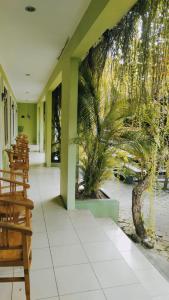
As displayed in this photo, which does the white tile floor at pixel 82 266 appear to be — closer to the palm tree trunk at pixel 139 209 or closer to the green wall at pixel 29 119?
the palm tree trunk at pixel 139 209

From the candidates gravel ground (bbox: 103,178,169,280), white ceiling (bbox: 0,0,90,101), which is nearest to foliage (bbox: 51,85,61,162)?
white ceiling (bbox: 0,0,90,101)

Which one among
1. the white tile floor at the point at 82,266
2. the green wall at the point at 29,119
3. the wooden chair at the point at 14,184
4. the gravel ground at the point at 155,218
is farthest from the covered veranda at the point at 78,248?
the green wall at the point at 29,119

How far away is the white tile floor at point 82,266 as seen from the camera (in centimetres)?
198

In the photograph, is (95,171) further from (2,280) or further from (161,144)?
(2,280)

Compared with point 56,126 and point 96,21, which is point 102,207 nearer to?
point 96,21

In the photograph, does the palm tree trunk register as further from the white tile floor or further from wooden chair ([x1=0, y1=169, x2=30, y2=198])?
wooden chair ([x1=0, y1=169, x2=30, y2=198])

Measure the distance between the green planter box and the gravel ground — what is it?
0.88 feet

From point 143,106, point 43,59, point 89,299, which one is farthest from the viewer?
point 43,59

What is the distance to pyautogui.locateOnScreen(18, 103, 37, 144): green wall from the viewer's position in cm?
1521

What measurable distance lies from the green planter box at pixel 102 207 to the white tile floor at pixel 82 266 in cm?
22

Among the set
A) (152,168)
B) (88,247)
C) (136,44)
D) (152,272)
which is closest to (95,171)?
(152,168)

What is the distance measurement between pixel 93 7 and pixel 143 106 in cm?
115

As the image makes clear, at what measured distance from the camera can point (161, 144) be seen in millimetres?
3148

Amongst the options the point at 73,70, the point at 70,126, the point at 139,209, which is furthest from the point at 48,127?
the point at 139,209
